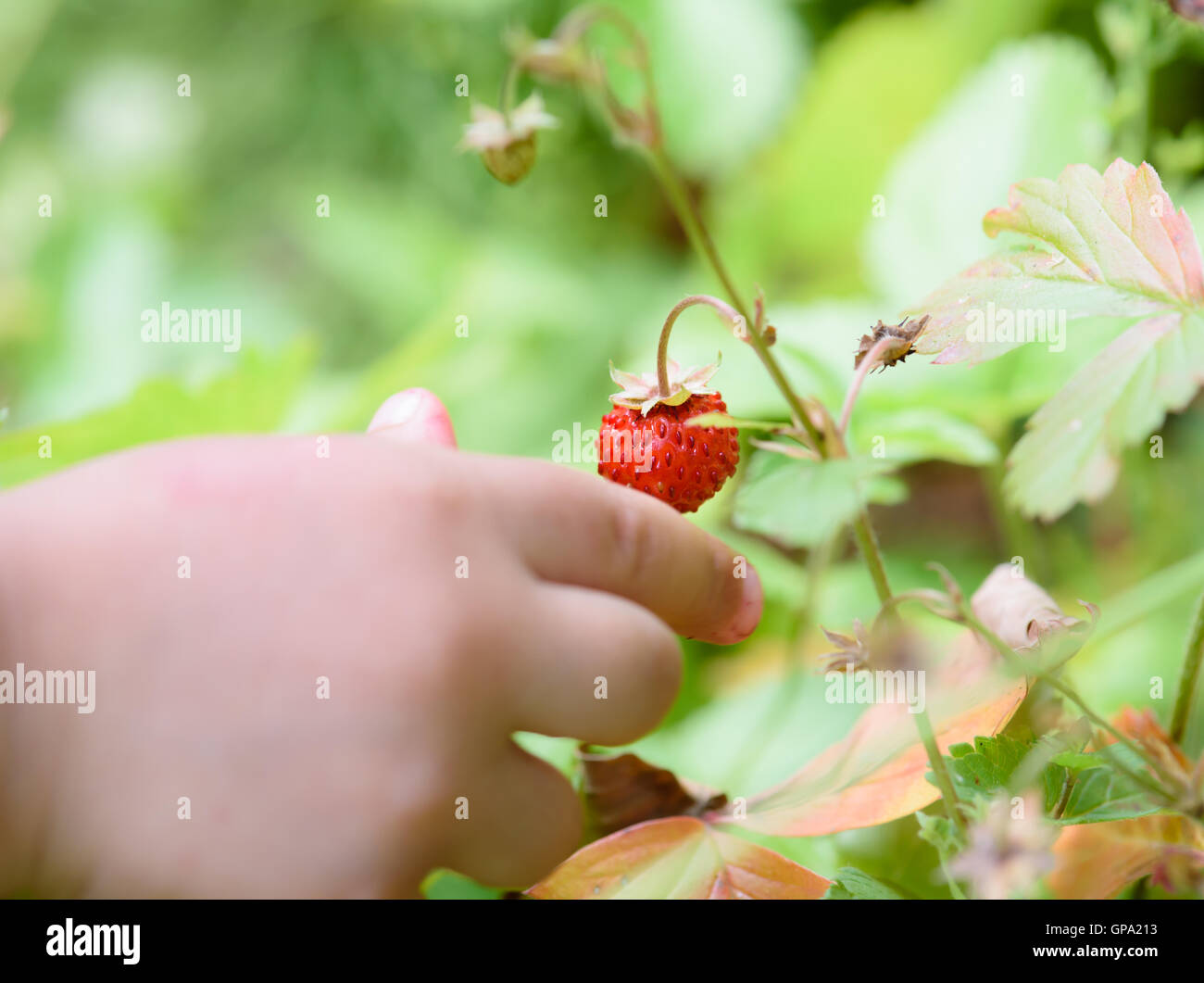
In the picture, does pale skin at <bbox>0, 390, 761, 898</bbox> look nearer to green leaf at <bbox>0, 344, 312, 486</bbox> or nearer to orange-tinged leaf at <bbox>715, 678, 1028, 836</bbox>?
orange-tinged leaf at <bbox>715, 678, 1028, 836</bbox>

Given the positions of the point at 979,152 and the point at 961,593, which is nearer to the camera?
the point at 961,593

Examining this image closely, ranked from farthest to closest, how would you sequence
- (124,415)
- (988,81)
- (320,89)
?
(320,89) → (988,81) → (124,415)

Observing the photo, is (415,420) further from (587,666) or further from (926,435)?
(926,435)

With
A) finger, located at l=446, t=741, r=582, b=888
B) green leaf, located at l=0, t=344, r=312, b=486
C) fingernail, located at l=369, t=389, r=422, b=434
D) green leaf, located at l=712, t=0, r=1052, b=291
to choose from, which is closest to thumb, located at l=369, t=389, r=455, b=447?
fingernail, located at l=369, t=389, r=422, b=434

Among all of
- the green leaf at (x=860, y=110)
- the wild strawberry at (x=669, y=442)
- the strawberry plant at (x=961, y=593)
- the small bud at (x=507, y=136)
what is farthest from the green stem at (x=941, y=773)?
the green leaf at (x=860, y=110)

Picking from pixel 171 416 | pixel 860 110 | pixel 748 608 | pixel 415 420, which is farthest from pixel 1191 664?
pixel 860 110

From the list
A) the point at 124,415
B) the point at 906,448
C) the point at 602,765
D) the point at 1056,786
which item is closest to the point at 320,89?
the point at 124,415

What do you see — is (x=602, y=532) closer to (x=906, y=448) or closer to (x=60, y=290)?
(x=906, y=448)
